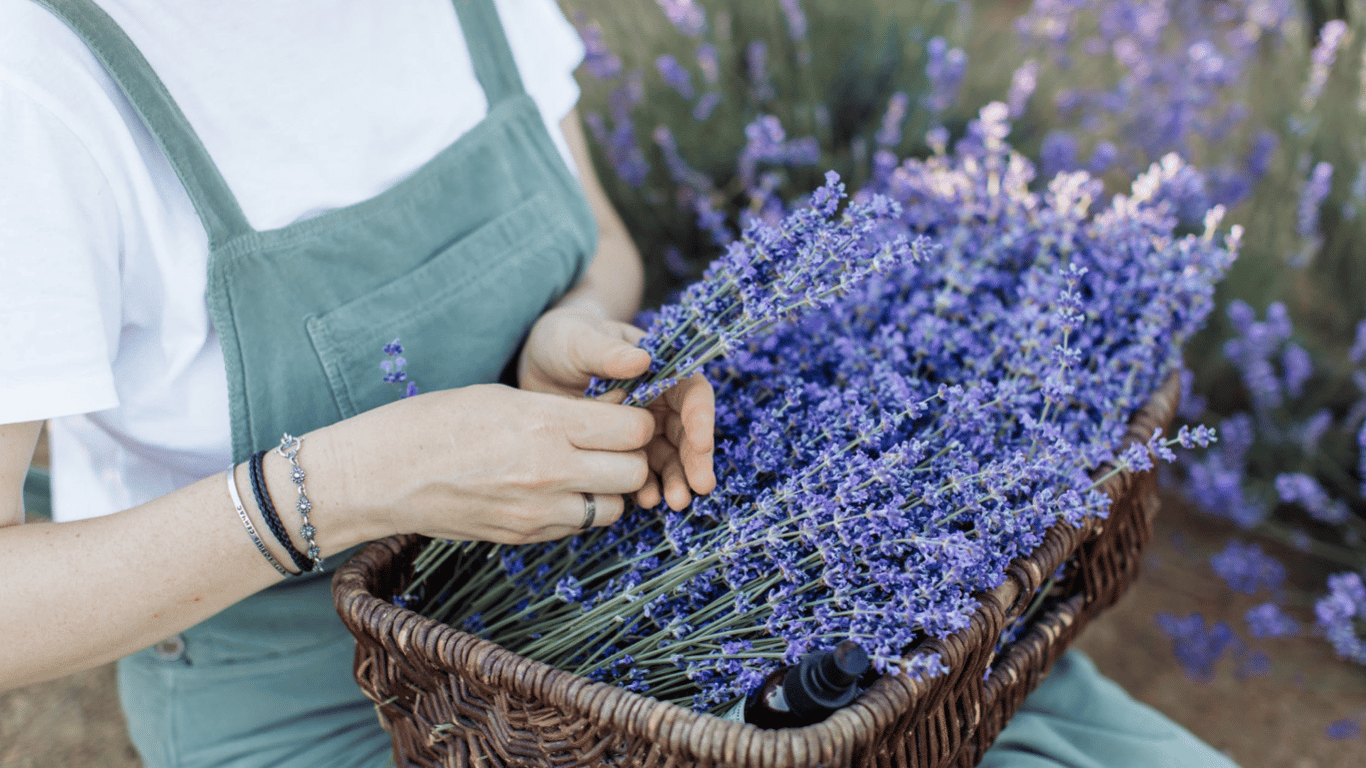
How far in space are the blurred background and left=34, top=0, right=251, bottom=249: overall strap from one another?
3.51 feet


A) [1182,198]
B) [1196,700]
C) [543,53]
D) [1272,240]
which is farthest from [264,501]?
[1272,240]

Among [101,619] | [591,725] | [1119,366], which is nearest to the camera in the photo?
[591,725]

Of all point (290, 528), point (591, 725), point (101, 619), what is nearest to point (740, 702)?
point (591, 725)

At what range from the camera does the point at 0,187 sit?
89 centimetres

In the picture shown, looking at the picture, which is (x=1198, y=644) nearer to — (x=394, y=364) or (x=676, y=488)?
(x=676, y=488)

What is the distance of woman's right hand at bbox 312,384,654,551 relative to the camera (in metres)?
0.97

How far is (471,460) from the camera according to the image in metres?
0.98

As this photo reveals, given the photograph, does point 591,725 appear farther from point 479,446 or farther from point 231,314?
point 231,314

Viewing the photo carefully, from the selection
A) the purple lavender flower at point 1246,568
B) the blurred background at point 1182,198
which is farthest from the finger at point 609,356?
the purple lavender flower at point 1246,568

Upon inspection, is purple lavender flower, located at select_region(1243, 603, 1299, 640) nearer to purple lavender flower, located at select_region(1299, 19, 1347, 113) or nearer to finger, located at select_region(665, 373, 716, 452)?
purple lavender flower, located at select_region(1299, 19, 1347, 113)

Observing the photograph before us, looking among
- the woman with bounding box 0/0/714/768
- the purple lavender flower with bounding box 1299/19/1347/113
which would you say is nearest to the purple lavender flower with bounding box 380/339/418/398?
the woman with bounding box 0/0/714/768

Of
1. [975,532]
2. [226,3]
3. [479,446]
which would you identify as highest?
[226,3]

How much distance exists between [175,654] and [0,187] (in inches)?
29.1

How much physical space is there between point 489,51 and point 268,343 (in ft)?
2.06
